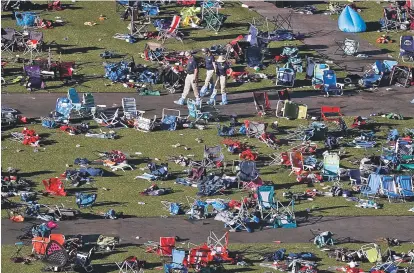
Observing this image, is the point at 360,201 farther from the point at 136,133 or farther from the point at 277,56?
the point at 277,56

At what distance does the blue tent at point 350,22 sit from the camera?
82312mm

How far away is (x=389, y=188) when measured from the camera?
6156 cm

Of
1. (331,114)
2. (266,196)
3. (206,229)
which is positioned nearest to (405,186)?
(266,196)

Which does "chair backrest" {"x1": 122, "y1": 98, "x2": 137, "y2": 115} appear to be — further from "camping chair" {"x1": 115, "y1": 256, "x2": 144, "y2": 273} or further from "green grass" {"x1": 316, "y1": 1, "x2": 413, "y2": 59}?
"green grass" {"x1": 316, "y1": 1, "x2": 413, "y2": 59}

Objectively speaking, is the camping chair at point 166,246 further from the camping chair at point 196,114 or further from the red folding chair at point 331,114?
the red folding chair at point 331,114

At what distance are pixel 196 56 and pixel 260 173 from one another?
49.5 ft

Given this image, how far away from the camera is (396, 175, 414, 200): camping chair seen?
2422 inches

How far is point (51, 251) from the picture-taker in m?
53.0

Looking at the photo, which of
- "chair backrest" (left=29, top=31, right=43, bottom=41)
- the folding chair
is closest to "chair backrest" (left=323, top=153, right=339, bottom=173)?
"chair backrest" (left=29, top=31, right=43, bottom=41)

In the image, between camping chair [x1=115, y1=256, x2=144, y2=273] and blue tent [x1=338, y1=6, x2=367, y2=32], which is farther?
blue tent [x1=338, y1=6, x2=367, y2=32]

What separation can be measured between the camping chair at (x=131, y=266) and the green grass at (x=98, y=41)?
62.7 ft

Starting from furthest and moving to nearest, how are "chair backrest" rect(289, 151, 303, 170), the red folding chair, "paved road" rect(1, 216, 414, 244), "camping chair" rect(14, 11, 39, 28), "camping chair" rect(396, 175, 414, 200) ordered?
"camping chair" rect(14, 11, 39, 28) → the red folding chair → "chair backrest" rect(289, 151, 303, 170) → "camping chair" rect(396, 175, 414, 200) → "paved road" rect(1, 216, 414, 244)

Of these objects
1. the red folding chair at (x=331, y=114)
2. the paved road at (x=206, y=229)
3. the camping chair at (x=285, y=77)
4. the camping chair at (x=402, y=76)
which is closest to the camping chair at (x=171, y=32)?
the camping chair at (x=285, y=77)

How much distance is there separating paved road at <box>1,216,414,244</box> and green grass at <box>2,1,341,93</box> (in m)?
15.0
